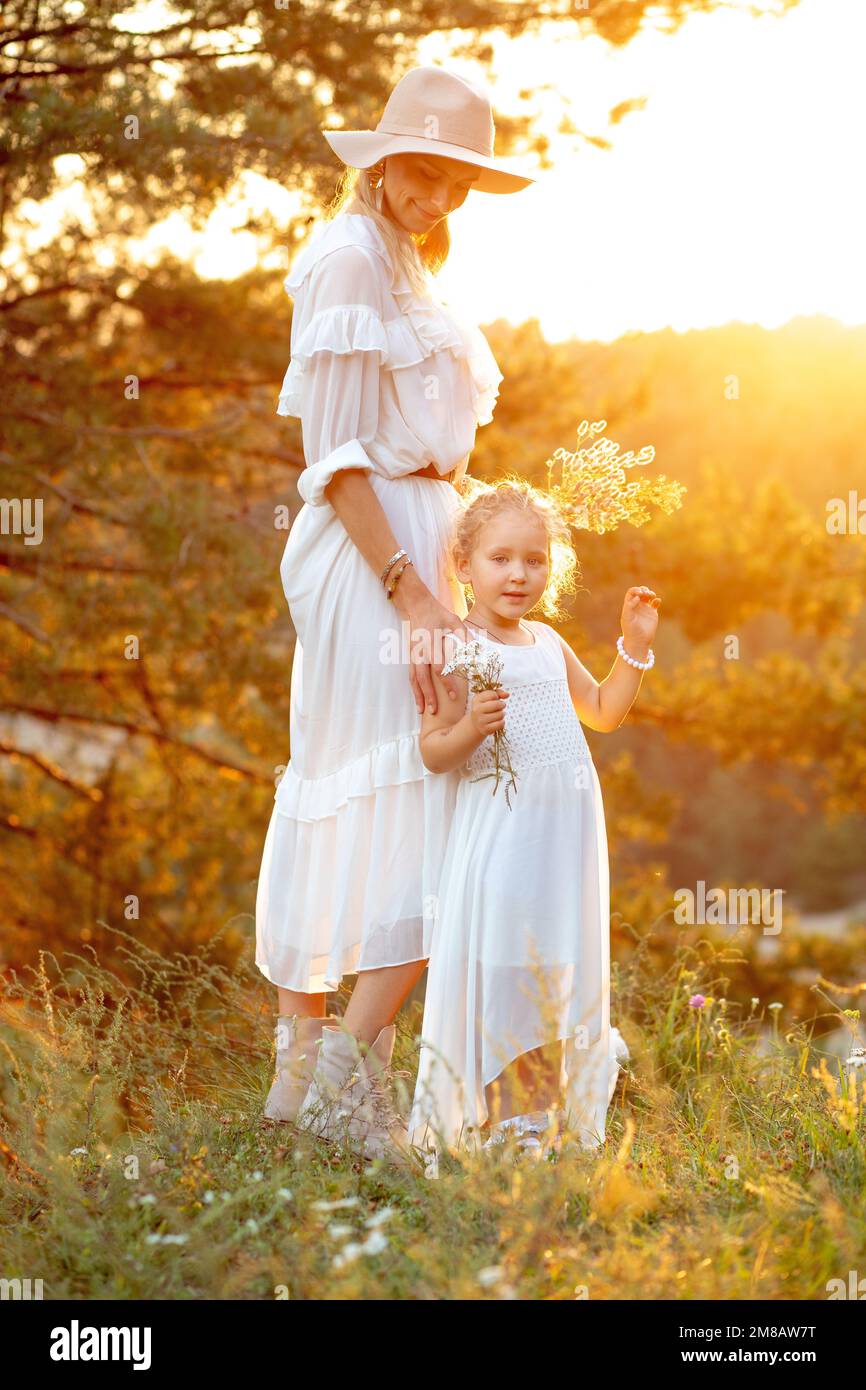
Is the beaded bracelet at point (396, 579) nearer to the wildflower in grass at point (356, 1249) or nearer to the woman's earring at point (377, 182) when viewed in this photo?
the woman's earring at point (377, 182)

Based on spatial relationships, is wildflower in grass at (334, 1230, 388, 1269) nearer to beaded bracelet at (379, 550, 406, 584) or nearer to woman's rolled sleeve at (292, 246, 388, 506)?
beaded bracelet at (379, 550, 406, 584)

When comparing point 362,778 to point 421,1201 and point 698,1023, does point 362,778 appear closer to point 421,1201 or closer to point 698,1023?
point 421,1201

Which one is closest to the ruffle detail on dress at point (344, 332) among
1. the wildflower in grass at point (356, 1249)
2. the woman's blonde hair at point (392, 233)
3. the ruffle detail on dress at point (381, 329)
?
the ruffle detail on dress at point (381, 329)

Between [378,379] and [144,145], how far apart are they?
10.5 ft

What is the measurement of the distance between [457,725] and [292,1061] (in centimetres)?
78

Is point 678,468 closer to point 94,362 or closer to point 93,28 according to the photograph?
point 94,362

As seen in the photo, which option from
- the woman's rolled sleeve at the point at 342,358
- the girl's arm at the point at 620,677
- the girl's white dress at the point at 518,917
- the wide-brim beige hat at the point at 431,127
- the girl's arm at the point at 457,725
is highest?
the wide-brim beige hat at the point at 431,127

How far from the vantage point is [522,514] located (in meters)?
2.68

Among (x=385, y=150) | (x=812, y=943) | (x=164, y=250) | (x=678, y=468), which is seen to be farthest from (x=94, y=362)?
(x=678, y=468)

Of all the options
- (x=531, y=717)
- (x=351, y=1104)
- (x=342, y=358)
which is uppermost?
(x=342, y=358)

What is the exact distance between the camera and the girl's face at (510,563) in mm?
2660

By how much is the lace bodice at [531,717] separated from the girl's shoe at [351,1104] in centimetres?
59

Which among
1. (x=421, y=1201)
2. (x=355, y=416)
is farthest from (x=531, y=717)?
(x=421, y=1201)

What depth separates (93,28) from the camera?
5.50 metres
